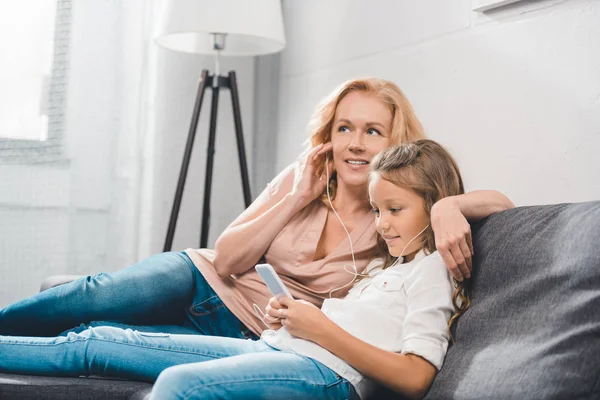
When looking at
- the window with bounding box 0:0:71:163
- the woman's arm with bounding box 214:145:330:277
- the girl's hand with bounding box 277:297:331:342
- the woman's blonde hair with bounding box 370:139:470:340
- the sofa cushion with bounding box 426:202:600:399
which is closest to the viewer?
the sofa cushion with bounding box 426:202:600:399

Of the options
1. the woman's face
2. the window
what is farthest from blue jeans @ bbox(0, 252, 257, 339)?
the window

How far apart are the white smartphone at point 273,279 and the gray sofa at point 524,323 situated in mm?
286

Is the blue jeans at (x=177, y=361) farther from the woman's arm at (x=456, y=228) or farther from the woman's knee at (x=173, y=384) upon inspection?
the woman's arm at (x=456, y=228)

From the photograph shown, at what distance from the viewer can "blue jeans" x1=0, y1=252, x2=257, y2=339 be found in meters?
1.89

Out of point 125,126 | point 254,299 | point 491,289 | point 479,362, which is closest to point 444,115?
point 254,299

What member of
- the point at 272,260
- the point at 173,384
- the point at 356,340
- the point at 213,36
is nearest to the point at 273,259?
the point at 272,260

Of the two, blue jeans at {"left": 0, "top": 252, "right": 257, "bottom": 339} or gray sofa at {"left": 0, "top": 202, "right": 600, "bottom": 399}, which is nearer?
gray sofa at {"left": 0, "top": 202, "right": 600, "bottom": 399}

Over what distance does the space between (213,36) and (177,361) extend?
1.88 metres

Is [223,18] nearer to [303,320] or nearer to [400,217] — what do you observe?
[400,217]

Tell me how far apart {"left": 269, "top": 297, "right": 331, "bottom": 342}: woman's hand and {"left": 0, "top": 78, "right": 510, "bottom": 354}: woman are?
1.28 feet

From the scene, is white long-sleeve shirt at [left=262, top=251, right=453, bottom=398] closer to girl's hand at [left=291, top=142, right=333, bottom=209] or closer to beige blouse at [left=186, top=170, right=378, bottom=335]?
beige blouse at [left=186, top=170, right=378, bottom=335]

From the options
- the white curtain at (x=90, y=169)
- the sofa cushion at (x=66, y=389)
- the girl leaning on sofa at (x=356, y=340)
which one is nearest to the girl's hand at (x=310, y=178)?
the girl leaning on sofa at (x=356, y=340)

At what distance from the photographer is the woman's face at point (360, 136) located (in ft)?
6.22

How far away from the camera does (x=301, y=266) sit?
6.24ft
